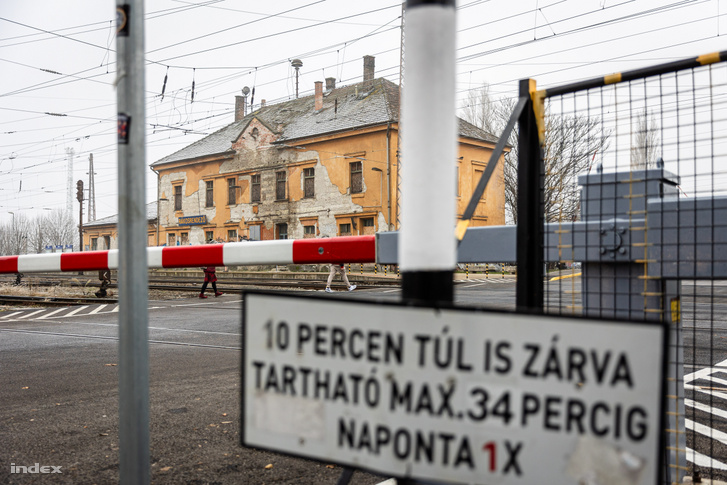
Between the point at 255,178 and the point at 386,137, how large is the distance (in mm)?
11283

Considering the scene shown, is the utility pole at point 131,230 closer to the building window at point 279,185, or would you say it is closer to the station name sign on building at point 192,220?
the building window at point 279,185

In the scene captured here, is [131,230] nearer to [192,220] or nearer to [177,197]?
[192,220]

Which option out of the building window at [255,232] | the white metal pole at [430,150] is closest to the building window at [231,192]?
the building window at [255,232]

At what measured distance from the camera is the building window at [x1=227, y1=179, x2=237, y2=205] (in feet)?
145

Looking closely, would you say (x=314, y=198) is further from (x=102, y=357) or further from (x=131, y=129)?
(x=131, y=129)

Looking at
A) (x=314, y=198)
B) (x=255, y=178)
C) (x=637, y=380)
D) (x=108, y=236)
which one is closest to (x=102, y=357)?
(x=637, y=380)

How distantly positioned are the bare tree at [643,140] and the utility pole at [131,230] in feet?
6.57

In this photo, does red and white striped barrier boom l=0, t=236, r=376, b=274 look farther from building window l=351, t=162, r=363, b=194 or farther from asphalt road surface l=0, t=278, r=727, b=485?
building window l=351, t=162, r=363, b=194

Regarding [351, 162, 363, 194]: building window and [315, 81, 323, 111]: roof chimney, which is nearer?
[351, 162, 363, 194]: building window

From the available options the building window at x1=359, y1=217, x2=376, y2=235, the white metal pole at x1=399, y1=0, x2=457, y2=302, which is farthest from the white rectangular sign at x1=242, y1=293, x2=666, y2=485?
the building window at x1=359, y1=217, x2=376, y2=235

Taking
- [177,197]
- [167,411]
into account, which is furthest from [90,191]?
[167,411]

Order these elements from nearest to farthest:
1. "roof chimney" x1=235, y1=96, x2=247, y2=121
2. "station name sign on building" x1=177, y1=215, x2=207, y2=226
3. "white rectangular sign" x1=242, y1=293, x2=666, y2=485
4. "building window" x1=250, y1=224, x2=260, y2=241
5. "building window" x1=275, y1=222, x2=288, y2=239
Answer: "white rectangular sign" x1=242, y1=293, x2=666, y2=485
"building window" x1=275, y1=222, x2=288, y2=239
"building window" x1=250, y1=224, x2=260, y2=241
"station name sign on building" x1=177, y1=215, x2=207, y2=226
"roof chimney" x1=235, y1=96, x2=247, y2=121

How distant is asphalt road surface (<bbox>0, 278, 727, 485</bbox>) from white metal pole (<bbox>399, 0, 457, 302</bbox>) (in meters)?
1.59

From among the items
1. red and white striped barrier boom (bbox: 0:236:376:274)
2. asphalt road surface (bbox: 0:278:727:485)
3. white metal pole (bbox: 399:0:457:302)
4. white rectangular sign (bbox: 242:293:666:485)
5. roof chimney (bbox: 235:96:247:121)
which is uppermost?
roof chimney (bbox: 235:96:247:121)
